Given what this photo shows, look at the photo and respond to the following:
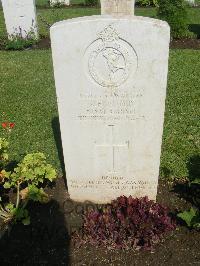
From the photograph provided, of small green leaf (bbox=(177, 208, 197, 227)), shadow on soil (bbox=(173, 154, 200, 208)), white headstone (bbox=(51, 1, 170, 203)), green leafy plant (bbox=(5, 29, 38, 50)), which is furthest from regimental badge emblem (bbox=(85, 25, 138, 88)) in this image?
green leafy plant (bbox=(5, 29, 38, 50))

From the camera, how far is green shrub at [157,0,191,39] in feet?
37.0

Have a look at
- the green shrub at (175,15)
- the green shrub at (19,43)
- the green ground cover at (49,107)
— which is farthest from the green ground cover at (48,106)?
the green shrub at (175,15)

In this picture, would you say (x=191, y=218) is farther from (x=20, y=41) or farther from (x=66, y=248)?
(x=20, y=41)

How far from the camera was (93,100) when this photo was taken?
3750 mm

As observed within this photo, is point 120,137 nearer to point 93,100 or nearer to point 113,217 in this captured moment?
point 93,100

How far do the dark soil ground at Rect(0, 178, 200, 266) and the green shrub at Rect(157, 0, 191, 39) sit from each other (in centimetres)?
835

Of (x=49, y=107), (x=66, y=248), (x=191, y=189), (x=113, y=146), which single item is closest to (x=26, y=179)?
(x=66, y=248)

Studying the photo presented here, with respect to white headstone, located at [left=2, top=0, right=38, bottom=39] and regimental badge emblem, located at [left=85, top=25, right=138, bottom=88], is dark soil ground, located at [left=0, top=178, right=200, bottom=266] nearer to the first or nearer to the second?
regimental badge emblem, located at [left=85, top=25, right=138, bottom=88]

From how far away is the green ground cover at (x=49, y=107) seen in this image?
564 cm

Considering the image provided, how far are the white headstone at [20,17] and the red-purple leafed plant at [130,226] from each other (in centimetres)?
902

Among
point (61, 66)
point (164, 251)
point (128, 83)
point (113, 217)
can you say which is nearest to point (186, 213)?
point (164, 251)

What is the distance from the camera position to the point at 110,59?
352 centimetres

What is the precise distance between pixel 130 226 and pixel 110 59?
69.5 inches

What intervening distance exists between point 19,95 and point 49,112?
1.19m
